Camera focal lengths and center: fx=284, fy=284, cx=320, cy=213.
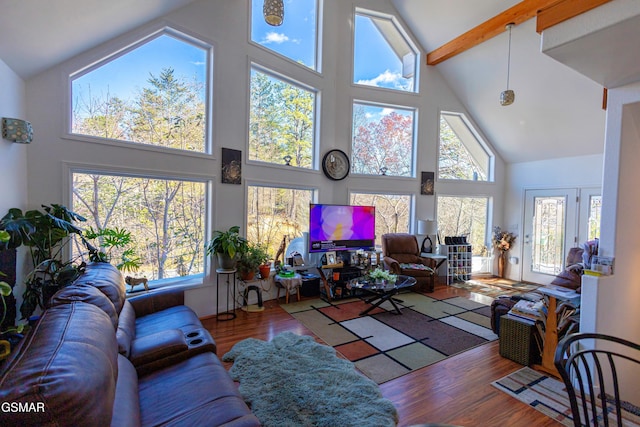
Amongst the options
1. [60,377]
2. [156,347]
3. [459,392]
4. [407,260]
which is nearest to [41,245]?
[156,347]

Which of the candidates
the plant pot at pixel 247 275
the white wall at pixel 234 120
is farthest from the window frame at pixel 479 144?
the plant pot at pixel 247 275

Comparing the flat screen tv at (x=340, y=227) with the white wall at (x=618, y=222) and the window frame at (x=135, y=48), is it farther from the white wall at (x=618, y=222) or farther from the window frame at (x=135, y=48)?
the white wall at (x=618, y=222)

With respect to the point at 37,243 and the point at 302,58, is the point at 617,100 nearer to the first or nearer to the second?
the point at 302,58

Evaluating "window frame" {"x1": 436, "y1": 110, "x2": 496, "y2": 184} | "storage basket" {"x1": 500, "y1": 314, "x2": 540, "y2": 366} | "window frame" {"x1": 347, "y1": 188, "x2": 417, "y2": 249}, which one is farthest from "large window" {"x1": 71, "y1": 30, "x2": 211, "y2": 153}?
"window frame" {"x1": 436, "y1": 110, "x2": 496, "y2": 184}

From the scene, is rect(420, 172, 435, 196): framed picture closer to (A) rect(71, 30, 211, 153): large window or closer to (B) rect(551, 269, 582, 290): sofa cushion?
(B) rect(551, 269, 582, 290): sofa cushion

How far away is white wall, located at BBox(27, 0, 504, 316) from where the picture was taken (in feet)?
9.27

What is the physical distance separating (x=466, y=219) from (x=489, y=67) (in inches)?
125

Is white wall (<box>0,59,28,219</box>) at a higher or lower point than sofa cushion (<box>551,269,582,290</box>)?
higher

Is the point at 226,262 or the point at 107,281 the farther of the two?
the point at 226,262

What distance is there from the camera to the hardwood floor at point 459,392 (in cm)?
205

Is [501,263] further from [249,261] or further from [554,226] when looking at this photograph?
[249,261]

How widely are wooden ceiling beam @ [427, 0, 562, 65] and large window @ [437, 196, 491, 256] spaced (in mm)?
2900

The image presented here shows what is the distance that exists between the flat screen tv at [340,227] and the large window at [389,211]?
44 centimetres

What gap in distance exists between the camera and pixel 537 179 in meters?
6.27
